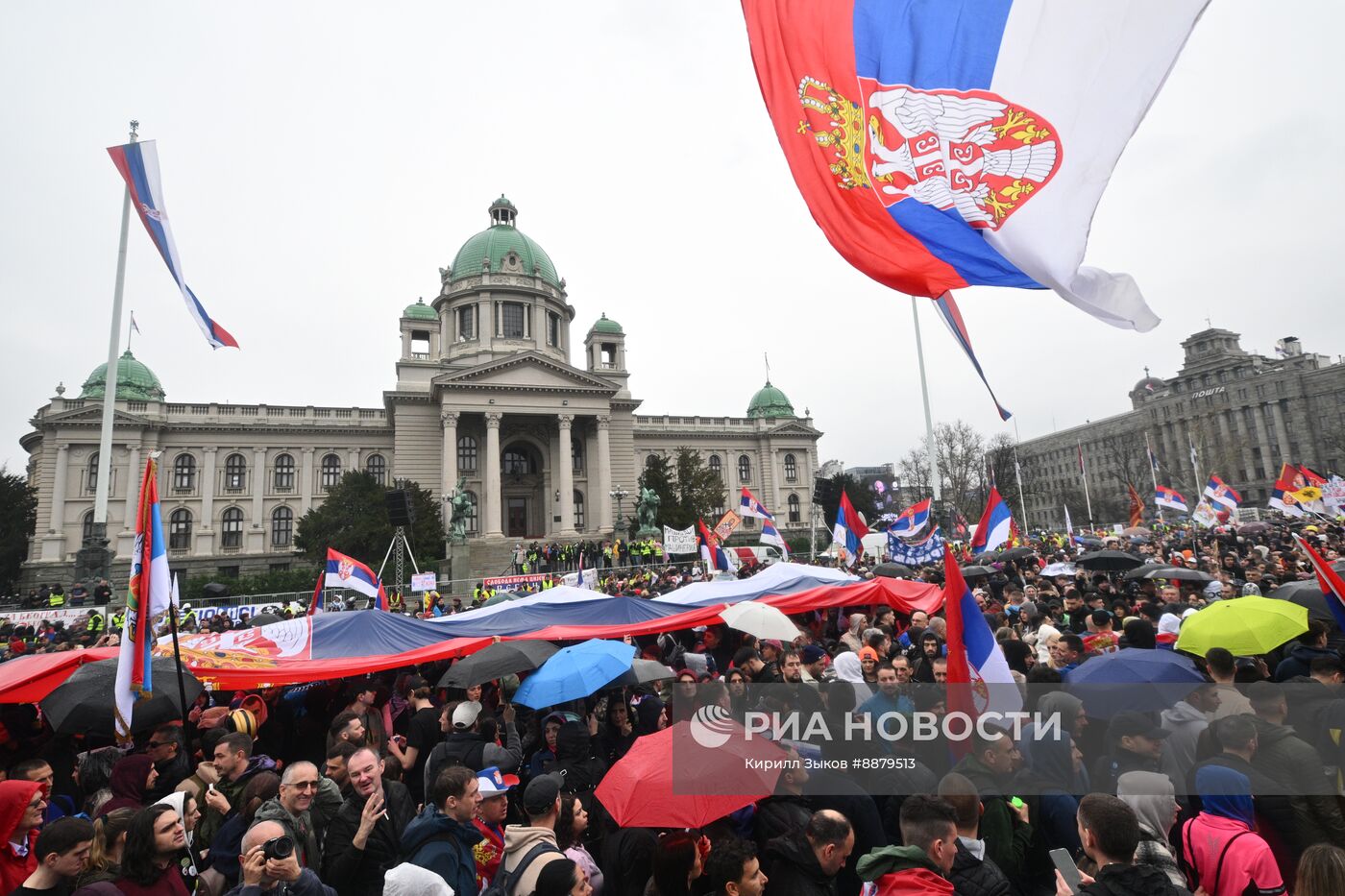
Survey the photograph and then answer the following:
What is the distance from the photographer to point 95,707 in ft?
17.9

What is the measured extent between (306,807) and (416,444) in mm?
46963

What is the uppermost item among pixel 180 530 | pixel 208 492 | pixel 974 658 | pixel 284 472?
pixel 284 472

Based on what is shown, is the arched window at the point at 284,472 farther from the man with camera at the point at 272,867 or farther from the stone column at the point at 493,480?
the man with camera at the point at 272,867

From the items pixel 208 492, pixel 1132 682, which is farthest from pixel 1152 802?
pixel 208 492

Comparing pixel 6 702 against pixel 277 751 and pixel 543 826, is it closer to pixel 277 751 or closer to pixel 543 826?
pixel 277 751

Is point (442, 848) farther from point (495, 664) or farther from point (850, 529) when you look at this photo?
point (850, 529)

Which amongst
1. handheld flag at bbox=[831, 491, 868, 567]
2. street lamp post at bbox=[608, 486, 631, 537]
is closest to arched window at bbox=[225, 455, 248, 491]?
street lamp post at bbox=[608, 486, 631, 537]

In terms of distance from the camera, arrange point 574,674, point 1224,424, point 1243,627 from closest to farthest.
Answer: point 1243,627, point 574,674, point 1224,424

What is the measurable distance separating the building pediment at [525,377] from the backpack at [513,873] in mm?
44340

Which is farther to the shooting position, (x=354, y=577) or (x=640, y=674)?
(x=354, y=577)

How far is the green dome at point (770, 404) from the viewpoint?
6706 cm

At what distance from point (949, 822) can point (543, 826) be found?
196 cm

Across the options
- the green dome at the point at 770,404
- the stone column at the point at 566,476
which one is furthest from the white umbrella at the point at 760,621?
the green dome at the point at 770,404

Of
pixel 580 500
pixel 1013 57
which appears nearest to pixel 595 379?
pixel 580 500
